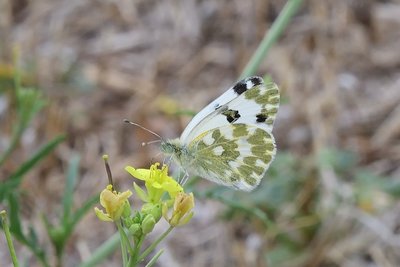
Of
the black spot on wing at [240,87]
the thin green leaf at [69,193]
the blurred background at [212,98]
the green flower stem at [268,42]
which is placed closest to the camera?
the black spot on wing at [240,87]

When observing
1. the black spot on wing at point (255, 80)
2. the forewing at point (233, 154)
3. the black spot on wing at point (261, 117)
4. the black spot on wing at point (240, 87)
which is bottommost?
the forewing at point (233, 154)

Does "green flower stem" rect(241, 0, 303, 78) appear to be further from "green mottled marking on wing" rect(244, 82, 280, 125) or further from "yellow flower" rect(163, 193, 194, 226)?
"yellow flower" rect(163, 193, 194, 226)

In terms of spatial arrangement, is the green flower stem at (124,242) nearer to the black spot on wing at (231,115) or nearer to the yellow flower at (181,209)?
the yellow flower at (181,209)

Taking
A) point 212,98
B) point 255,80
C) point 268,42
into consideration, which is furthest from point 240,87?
point 212,98

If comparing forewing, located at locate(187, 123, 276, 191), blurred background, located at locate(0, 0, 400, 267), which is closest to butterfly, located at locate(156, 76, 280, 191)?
forewing, located at locate(187, 123, 276, 191)

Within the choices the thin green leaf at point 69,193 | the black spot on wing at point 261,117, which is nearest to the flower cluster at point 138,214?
the black spot on wing at point 261,117

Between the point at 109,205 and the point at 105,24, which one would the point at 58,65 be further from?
the point at 109,205

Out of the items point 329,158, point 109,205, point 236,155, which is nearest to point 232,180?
point 236,155
